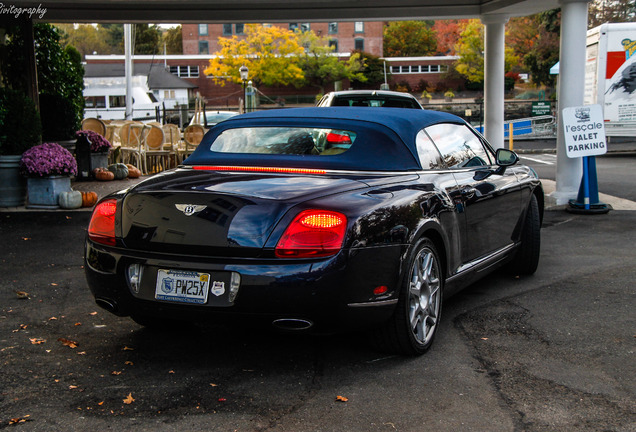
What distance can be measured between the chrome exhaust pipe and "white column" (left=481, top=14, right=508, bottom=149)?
12520 mm

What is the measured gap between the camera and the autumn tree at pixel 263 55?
220 feet

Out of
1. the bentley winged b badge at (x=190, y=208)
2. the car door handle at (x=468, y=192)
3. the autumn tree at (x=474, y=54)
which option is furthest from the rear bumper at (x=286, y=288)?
the autumn tree at (x=474, y=54)

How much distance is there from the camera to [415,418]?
3.56m

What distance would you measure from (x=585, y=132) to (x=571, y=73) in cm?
123

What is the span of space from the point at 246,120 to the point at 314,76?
69752 millimetres

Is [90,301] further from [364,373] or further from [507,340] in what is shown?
[507,340]

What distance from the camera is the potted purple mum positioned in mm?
10938

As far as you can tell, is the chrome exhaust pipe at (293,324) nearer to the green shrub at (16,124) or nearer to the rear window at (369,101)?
the rear window at (369,101)

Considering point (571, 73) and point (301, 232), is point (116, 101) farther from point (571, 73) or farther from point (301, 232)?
point (301, 232)

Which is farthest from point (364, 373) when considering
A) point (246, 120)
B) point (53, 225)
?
point (53, 225)

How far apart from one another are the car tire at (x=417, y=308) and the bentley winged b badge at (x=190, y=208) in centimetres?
120

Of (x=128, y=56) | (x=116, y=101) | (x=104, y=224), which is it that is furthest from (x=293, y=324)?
(x=116, y=101)

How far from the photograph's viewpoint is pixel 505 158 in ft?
19.6

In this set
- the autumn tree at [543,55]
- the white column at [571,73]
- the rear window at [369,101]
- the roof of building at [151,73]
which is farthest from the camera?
the roof of building at [151,73]
